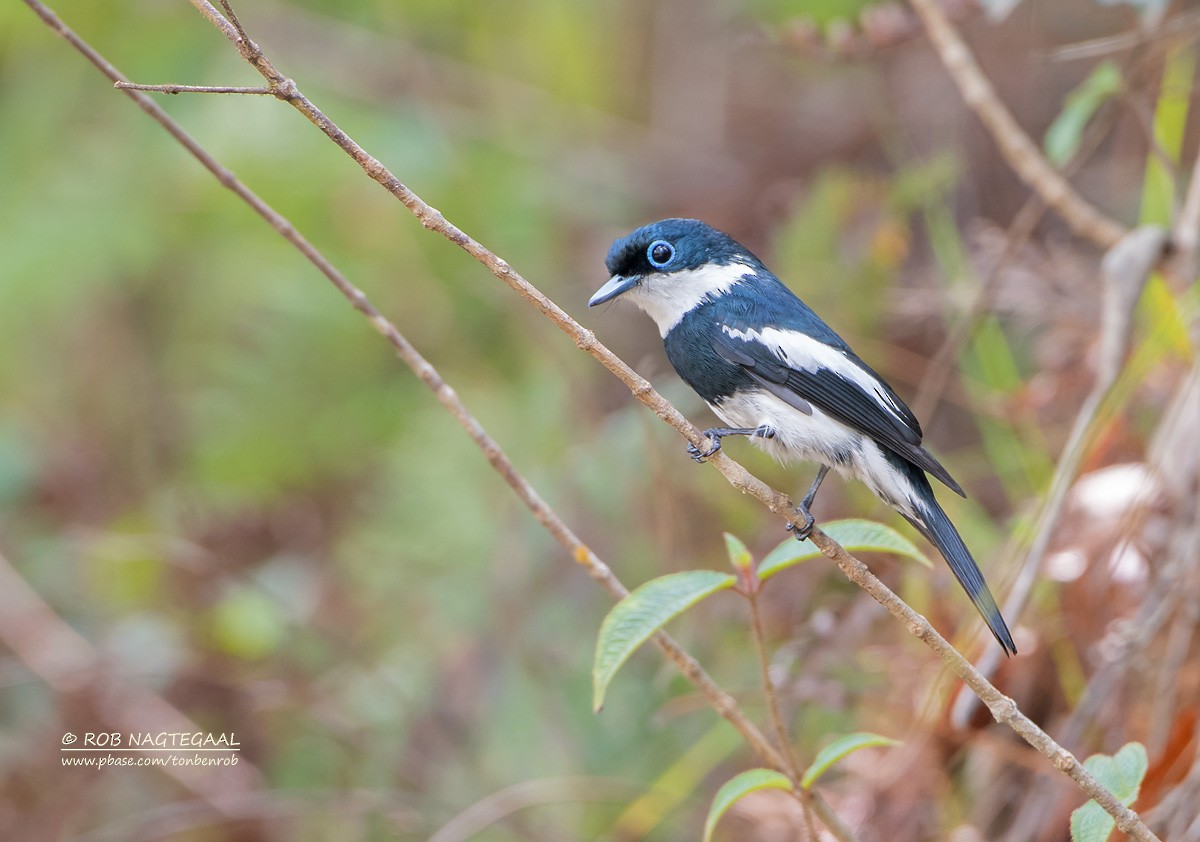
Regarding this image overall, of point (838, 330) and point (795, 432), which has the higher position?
point (838, 330)

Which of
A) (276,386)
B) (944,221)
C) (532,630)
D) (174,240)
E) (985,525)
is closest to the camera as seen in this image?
(985,525)

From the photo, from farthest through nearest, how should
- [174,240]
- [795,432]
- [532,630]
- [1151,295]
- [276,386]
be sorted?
[276,386]
[174,240]
[532,630]
[1151,295]
[795,432]

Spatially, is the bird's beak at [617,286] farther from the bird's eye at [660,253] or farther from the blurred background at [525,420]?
the blurred background at [525,420]

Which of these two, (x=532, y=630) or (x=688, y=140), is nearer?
(x=532, y=630)

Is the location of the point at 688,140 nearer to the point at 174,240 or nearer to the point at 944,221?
the point at 944,221

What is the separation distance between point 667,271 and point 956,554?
103 centimetres

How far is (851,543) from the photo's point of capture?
187 centimetres

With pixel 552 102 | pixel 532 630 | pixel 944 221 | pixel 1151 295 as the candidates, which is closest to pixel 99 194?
pixel 552 102

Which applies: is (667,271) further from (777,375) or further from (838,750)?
(838,750)

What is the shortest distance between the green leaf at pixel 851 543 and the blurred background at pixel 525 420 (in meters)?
0.85

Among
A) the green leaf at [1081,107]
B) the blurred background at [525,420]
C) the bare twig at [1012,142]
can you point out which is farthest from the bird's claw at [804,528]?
the bare twig at [1012,142]

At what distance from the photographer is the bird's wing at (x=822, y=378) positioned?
240 cm

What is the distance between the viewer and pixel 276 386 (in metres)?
5.14

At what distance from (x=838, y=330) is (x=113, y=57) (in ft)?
10.6
